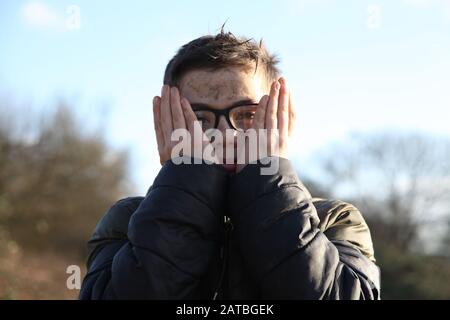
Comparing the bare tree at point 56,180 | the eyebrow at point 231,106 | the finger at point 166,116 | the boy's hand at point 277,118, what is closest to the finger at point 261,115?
the boy's hand at point 277,118

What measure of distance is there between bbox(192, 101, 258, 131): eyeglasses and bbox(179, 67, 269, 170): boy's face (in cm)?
2

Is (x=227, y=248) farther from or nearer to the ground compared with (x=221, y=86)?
nearer to the ground

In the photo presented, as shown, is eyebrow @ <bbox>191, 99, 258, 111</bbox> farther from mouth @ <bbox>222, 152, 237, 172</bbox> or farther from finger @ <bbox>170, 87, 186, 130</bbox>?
mouth @ <bbox>222, 152, 237, 172</bbox>

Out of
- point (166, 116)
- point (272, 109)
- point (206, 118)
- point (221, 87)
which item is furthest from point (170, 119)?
point (272, 109)

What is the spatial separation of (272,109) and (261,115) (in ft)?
0.15

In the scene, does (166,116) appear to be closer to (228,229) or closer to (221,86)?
(221,86)

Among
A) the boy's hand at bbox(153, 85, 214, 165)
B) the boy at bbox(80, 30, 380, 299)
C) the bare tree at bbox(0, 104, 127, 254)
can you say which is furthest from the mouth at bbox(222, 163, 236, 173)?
the bare tree at bbox(0, 104, 127, 254)

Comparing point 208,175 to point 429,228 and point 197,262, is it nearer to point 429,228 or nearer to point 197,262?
point 197,262

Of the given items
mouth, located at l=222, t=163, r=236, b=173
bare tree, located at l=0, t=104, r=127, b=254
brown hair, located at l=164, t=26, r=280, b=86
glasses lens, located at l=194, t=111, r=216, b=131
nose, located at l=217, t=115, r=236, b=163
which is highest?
brown hair, located at l=164, t=26, r=280, b=86

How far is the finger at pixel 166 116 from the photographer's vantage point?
7.34 ft

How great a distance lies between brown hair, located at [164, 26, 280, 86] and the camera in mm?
2465

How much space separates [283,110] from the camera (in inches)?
88.5
